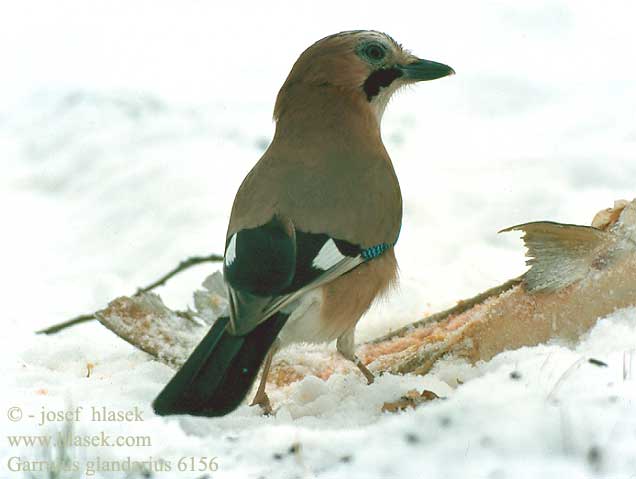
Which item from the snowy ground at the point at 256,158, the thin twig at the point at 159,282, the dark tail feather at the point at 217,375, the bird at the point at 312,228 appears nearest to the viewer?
the snowy ground at the point at 256,158

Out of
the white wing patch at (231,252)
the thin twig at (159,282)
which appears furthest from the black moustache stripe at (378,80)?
the thin twig at (159,282)

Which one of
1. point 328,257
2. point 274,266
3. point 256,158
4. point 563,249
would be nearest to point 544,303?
point 563,249

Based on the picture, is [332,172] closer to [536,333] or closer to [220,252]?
[536,333]

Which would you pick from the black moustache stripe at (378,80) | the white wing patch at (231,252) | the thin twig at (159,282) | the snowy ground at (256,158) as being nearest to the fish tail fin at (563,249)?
the snowy ground at (256,158)

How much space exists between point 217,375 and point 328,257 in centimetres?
51

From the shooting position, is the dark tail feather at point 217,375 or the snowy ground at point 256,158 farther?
the dark tail feather at point 217,375

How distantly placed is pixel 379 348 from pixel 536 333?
3.13ft

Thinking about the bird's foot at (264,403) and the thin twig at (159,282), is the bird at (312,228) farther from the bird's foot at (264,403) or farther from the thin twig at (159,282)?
the thin twig at (159,282)

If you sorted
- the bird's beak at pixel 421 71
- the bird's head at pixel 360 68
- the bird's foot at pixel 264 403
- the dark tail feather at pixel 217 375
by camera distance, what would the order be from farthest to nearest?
the bird's beak at pixel 421 71, the bird's head at pixel 360 68, the bird's foot at pixel 264 403, the dark tail feather at pixel 217 375

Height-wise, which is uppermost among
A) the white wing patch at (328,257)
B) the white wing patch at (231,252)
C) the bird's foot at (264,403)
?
the white wing patch at (231,252)

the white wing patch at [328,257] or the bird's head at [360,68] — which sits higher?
the bird's head at [360,68]

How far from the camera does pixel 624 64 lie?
267 inches

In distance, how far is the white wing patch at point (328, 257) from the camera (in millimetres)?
2867

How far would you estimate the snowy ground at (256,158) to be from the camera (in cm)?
221
